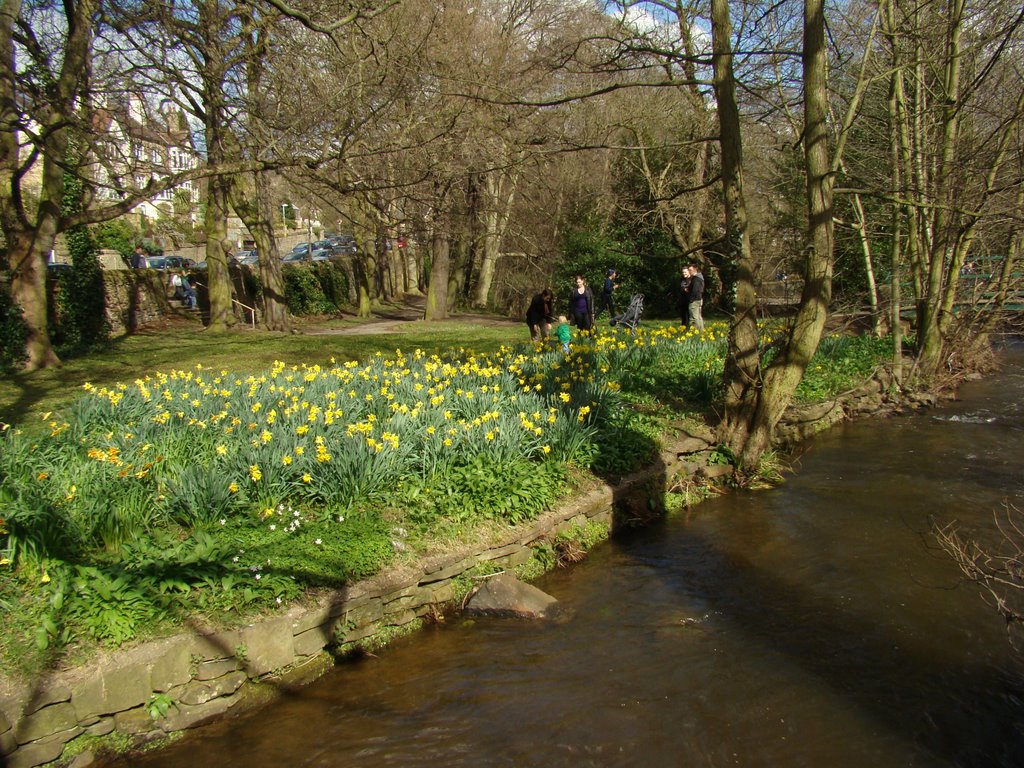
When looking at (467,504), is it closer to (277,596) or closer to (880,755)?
(277,596)

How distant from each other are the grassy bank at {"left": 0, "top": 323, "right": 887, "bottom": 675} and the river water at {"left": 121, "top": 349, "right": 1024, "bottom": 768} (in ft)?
2.53

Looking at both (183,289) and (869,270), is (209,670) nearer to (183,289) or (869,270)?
(869,270)

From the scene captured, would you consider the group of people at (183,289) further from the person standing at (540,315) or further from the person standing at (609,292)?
the person standing at (540,315)

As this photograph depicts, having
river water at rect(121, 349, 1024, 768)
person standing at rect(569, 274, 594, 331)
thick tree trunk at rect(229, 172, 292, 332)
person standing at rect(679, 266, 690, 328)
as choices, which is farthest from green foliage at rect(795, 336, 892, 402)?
thick tree trunk at rect(229, 172, 292, 332)

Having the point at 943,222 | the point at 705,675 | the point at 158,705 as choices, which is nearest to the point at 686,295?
the point at 943,222

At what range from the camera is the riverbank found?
13.5ft

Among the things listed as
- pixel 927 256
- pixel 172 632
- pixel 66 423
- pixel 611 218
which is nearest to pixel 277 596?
pixel 172 632

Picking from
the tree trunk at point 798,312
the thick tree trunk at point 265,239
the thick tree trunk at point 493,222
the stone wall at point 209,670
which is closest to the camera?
the stone wall at point 209,670

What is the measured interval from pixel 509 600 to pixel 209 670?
223cm

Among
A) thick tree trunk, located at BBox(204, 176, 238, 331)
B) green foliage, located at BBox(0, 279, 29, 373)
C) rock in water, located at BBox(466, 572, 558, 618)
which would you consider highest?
thick tree trunk, located at BBox(204, 176, 238, 331)

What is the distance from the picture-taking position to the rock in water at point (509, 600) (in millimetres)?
5945

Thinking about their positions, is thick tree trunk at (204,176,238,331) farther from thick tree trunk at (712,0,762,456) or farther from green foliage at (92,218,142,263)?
thick tree trunk at (712,0,762,456)

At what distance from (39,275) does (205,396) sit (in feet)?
24.4

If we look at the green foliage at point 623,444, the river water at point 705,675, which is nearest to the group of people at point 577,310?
the green foliage at point 623,444
